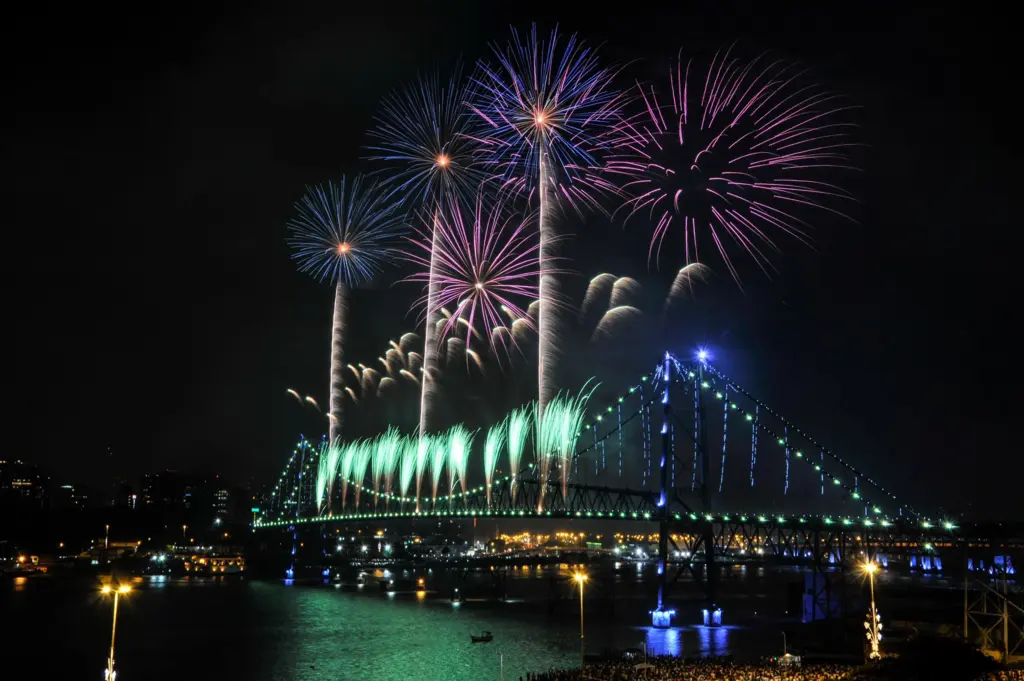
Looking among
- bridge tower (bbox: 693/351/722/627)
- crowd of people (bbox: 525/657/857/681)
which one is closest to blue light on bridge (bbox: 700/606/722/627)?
bridge tower (bbox: 693/351/722/627)

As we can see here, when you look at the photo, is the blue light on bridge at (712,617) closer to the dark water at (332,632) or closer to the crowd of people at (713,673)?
the dark water at (332,632)

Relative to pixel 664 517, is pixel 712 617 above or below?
below

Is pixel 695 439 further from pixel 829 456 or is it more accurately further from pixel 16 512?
pixel 16 512

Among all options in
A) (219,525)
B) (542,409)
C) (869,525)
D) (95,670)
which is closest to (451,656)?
(542,409)

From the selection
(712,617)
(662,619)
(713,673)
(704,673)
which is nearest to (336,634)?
(662,619)

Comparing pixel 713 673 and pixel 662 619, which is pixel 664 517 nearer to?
pixel 662 619

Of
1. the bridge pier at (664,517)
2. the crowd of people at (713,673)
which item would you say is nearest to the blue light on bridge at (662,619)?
the bridge pier at (664,517)

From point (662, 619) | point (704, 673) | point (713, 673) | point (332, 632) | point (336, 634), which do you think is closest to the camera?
point (713, 673)
